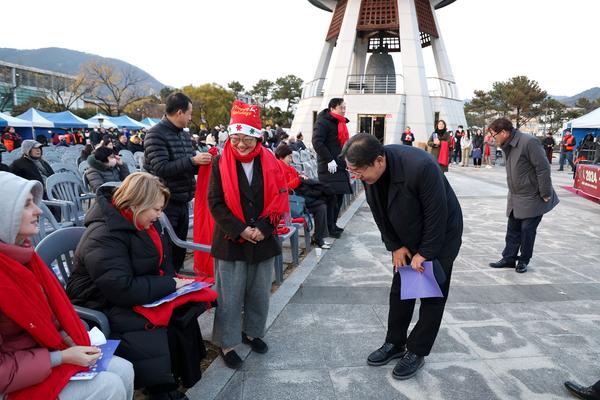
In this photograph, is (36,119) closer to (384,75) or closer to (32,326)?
(384,75)

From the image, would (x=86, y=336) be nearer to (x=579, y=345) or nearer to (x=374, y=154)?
(x=374, y=154)

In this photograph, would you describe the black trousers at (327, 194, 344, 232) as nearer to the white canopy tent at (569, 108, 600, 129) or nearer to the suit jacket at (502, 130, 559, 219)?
the suit jacket at (502, 130, 559, 219)

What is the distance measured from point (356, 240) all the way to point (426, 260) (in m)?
3.67

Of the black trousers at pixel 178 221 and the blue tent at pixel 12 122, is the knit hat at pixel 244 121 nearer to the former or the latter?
the black trousers at pixel 178 221

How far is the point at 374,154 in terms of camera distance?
226 cm

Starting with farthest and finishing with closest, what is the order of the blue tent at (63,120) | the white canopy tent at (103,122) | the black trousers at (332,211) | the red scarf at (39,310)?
the white canopy tent at (103,122)
the blue tent at (63,120)
the black trousers at (332,211)
the red scarf at (39,310)

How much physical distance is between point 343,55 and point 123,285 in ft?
91.6

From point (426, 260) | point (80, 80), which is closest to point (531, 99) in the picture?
point (426, 260)

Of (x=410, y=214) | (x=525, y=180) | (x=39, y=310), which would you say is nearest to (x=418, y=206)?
(x=410, y=214)

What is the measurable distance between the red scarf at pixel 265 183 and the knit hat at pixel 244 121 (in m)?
0.15

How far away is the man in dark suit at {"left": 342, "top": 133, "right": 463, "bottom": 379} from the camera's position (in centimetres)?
234

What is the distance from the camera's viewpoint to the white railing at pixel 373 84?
26.2 m

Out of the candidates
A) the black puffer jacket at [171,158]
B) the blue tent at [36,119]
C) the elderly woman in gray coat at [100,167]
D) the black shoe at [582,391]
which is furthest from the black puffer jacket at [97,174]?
the blue tent at [36,119]

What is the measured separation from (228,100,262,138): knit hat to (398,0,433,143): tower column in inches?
932
